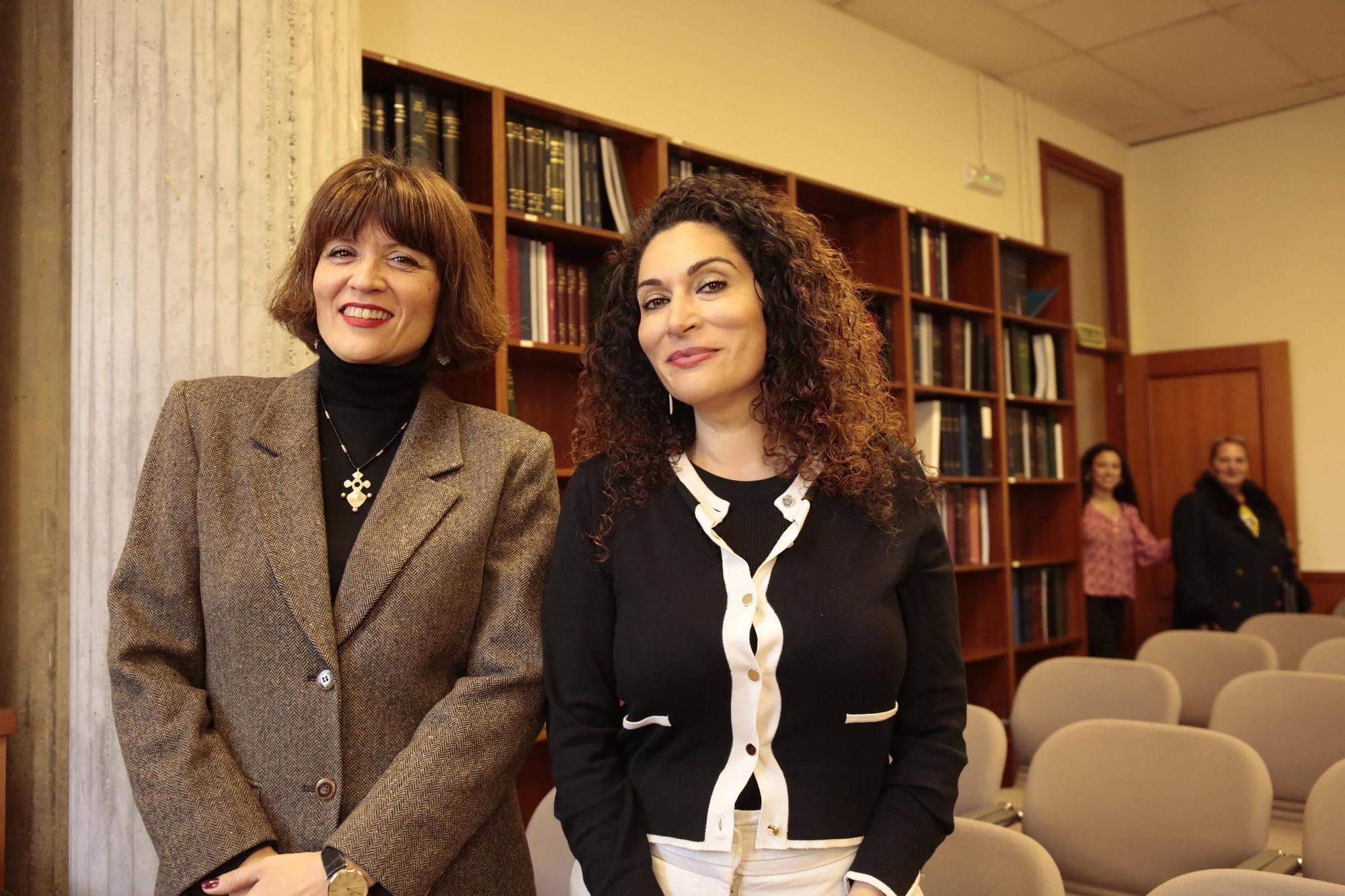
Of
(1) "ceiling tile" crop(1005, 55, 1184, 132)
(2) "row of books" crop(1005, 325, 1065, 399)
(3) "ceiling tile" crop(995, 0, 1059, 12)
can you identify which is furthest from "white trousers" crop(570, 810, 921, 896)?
(1) "ceiling tile" crop(1005, 55, 1184, 132)

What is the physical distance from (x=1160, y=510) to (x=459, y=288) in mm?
5989

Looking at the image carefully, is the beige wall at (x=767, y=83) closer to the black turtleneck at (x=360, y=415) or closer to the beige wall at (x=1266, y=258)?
the beige wall at (x=1266, y=258)

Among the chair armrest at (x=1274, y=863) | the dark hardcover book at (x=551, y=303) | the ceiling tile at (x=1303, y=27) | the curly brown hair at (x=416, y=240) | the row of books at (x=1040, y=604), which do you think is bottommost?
the chair armrest at (x=1274, y=863)

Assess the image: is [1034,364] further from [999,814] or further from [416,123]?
[416,123]

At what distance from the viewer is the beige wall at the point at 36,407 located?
2268 mm

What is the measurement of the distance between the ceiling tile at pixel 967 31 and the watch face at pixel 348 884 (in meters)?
4.34

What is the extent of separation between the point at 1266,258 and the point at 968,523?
290 centimetres

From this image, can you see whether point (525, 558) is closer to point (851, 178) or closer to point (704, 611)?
point (704, 611)

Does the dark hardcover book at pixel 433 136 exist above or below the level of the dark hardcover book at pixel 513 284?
above

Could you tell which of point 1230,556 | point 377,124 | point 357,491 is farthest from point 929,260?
point 357,491

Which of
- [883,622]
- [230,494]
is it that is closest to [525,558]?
[230,494]

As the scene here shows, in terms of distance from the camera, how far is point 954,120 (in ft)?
17.5

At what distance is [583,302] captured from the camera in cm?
334

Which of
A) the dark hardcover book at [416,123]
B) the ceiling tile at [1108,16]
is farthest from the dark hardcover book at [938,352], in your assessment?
the dark hardcover book at [416,123]
